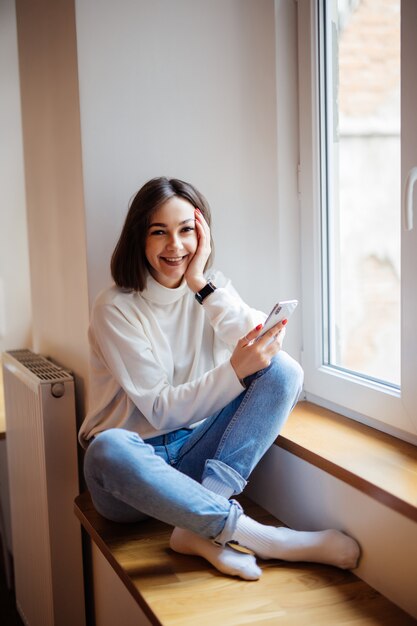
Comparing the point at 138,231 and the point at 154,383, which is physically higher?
the point at 138,231

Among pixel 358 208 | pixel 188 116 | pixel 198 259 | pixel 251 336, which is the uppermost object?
pixel 188 116

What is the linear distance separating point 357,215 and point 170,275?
18.7 inches

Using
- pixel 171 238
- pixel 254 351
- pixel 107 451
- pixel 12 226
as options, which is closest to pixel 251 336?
pixel 254 351

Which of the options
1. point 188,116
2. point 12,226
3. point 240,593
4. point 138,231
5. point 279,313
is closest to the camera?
point 240,593

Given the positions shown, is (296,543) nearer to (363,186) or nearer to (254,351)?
(254,351)

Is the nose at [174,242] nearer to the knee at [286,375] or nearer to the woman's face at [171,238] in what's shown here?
the woman's face at [171,238]

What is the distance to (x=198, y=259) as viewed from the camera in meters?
1.75

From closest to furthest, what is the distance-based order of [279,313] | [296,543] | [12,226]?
[296,543] < [279,313] < [12,226]

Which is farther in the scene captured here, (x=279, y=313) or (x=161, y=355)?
(x=161, y=355)

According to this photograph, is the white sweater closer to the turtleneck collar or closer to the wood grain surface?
the turtleneck collar

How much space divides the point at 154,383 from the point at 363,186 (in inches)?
26.7

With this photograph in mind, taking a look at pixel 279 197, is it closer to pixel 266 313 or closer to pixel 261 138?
pixel 261 138

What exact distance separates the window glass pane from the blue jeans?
0.25 metres

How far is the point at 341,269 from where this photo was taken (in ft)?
6.14
